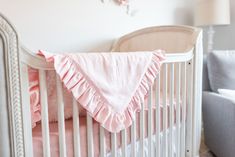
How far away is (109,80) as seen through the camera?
114 cm

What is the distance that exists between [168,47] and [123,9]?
1.70 feet

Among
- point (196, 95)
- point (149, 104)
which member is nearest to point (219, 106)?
point (196, 95)

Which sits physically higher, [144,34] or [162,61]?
[144,34]

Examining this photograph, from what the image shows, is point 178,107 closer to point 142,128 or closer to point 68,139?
point 142,128

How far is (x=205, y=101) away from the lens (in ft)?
6.70

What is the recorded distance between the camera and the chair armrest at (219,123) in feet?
5.80

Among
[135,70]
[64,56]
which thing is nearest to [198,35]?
[135,70]

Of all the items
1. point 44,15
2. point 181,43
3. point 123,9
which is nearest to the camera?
point 44,15

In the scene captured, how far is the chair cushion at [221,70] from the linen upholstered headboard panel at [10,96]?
5.23ft

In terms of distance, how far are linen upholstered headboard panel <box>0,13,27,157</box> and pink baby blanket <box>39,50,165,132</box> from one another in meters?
0.12

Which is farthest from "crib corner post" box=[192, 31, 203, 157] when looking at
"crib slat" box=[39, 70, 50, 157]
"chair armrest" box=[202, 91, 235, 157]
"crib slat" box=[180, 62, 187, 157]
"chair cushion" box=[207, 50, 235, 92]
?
"crib slat" box=[39, 70, 50, 157]

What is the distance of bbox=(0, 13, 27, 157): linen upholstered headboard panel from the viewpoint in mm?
926

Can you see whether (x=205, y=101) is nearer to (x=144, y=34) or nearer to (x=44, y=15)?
(x=144, y=34)

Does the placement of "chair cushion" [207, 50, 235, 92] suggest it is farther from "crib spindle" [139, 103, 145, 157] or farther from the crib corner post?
"crib spindle" [139, 103, 145, 157]
